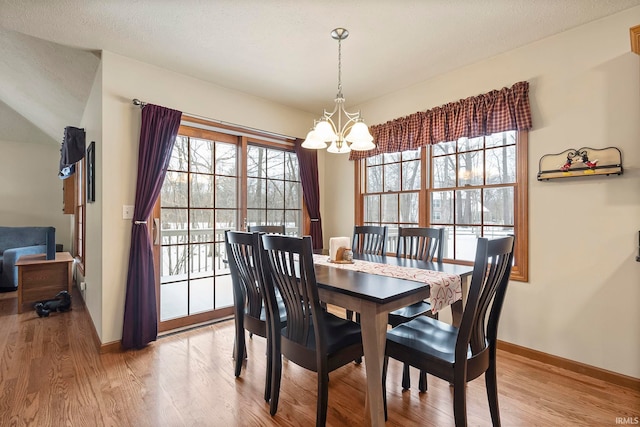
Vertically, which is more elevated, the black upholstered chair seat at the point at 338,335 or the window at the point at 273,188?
the window at the point at 273,188

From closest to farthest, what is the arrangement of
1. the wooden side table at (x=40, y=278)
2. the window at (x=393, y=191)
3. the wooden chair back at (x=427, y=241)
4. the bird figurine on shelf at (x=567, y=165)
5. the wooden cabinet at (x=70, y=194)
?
the bird figurine on shelf at (x=567, y=165)
the wooden chair back at (x=427, y=241)
the window at (x=393, y=191)
the wooden side table at (x=40, y=278)
the wooden cabinet at (x=70, y=194)

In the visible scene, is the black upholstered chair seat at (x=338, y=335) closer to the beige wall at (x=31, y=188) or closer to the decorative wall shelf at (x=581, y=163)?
the decorative wall shelf at (x=581, y=163)

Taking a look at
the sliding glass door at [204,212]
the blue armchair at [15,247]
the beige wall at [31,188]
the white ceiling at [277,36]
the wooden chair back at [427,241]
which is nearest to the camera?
the white ceiling at [277,36]

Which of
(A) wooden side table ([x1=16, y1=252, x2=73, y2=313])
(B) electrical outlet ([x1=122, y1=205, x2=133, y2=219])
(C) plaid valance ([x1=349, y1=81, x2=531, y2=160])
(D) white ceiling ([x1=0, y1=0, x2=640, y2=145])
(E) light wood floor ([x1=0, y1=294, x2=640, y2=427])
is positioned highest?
(D) white ceiling ([x1=0, y1=0, x2=640, y2=145])

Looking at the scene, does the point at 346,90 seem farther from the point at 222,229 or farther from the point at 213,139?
the point at 222,229

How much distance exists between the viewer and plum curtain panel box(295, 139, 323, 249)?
4.08m

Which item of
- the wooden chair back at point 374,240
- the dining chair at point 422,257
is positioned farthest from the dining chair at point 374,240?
the dining chair at point 422,257

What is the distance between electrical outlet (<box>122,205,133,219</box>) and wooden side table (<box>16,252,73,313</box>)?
6.55ft

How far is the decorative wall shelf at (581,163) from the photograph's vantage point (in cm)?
214

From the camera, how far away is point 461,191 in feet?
9.98

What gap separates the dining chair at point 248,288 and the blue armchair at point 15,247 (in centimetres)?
323

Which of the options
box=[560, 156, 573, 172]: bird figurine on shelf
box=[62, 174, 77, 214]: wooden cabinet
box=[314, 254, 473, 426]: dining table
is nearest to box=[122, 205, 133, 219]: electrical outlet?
box=[314, 254, 473, 426]: dining table

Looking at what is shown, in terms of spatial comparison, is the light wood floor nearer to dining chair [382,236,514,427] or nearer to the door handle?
dining chair [382,236,514,427]

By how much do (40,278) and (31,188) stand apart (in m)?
2.95
